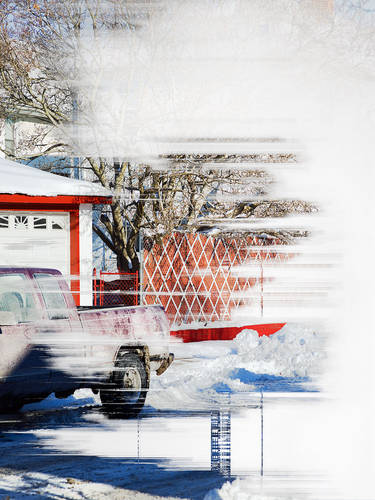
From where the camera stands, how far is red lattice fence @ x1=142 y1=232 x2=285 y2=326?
4.83m

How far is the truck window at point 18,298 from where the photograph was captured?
3336 millimetres

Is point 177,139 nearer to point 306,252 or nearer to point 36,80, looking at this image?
point 306,252

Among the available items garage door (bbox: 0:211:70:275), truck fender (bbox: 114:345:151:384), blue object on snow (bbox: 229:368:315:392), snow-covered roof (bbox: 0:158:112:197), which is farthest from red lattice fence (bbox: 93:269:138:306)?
truck fender (bbox: 114:345:151:384)

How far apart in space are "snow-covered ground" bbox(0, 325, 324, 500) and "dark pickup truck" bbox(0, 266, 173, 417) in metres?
0.25

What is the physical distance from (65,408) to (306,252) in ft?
8.15

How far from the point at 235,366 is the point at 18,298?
3098 millimetres

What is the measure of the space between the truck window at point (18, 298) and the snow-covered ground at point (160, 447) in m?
0.63

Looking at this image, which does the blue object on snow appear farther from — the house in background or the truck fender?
the house in background

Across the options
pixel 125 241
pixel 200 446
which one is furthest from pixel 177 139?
pixel 125 241

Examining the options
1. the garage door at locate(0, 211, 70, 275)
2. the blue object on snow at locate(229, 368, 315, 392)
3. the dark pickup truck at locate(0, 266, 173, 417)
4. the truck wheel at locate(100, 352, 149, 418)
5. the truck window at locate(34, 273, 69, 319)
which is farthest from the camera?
the garage door at locate(0, 211, 70, 275)

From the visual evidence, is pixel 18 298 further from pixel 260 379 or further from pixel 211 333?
pixel 211 333

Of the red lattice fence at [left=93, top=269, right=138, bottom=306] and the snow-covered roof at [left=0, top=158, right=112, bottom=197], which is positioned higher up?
the snow-covered roof at [left=0, top=158, right=112, bottom=197]

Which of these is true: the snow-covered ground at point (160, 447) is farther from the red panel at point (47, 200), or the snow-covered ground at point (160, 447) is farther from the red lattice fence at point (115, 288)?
the red panel at point (47, 200)

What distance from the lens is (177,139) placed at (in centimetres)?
286
